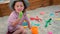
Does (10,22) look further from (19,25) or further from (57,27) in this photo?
(57,27)

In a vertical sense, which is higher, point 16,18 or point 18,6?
point 18,6

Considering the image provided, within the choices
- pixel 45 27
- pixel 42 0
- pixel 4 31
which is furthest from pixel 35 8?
pixel 4 31

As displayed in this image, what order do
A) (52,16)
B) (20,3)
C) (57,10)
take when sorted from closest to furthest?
(20,3)
(52,16)
(57,10)

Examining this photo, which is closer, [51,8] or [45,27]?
[45,27]

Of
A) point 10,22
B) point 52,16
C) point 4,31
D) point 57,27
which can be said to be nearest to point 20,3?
point 10,22

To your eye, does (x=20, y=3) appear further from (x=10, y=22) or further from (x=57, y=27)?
(x=57, y=27)

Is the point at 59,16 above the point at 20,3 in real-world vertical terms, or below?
below

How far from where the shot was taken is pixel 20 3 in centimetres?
134

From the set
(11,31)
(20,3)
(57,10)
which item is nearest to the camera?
(20,3)

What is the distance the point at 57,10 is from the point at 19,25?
904 millimetres

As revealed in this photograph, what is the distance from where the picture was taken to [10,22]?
4.54ft

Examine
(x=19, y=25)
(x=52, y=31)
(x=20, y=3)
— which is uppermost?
(x=20, y=3)

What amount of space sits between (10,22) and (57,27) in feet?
1.92

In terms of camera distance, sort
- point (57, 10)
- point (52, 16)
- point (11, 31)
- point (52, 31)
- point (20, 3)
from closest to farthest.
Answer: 1. point (20, 3)
2. point (11, 31)
3. point (52, 31)
4. point (52, 16)
5. point (57, 10)
